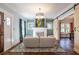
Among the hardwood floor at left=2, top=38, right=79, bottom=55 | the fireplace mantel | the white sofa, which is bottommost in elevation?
the hardwood floor at left=2, top=38, right=79, bottom=55

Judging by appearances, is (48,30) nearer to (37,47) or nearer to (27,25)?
(27,25)

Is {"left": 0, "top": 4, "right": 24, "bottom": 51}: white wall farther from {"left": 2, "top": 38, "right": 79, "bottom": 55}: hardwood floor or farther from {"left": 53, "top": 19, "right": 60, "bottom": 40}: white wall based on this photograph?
{"left": 53, "top": 19, "right": 60, "bottom": 40}: white wall

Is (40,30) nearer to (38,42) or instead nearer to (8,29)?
(38,42)

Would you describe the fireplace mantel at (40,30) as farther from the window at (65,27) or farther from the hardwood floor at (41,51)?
the hardwood floor at (41,51)

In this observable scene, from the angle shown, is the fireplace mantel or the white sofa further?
the fireplace mantel

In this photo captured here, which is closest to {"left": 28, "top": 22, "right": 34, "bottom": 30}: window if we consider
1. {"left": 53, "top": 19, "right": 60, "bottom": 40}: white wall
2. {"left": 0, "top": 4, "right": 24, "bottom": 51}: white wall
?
{"left": 53, "top": 19, "right": 60, "bottom": 40}: white wall

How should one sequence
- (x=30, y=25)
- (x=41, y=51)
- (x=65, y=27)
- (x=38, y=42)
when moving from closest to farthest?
(x=41, y=51)
(x=38, y=42)
(x=30, y=25)
(x=65, y=27)

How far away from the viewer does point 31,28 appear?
7.70 m

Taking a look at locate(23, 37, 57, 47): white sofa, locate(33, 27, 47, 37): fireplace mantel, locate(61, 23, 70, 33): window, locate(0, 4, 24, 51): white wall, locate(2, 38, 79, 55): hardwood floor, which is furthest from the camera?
locate(61, 23, 70, 33): window

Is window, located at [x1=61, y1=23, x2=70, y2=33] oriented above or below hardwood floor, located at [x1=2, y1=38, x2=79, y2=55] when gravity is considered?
above

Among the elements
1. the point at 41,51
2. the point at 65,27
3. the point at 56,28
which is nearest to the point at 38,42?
the point at 41,51

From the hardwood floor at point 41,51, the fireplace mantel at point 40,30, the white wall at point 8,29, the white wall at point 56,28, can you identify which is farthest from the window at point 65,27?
the white wall at point 8,29

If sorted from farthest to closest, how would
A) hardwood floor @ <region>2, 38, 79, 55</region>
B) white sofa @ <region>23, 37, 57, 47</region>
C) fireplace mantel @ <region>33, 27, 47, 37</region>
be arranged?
fireplace mantel @ <region>33, 27, 47, 37</region> → white sofa @ <region>23, 37, 57, 47</region> → hardwood floor @ <region>2, 38, 79, 55</region>
